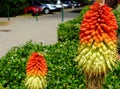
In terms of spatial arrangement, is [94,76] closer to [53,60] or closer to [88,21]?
[88,21]

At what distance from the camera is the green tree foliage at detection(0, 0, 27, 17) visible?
3831 centimetres

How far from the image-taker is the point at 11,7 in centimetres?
3916

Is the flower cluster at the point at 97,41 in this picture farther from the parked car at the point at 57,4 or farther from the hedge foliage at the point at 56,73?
the parked car at the point at 57,4

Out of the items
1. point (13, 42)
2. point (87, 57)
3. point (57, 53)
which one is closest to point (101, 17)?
point (87, 57)

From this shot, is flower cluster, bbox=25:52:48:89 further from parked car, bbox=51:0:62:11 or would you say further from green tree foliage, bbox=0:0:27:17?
parked car, bbox=51:0:62:11

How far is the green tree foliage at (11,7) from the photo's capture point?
38.3 m

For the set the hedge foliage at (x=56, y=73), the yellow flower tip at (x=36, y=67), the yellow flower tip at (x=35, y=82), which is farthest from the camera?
the hedge foliage at (x=56, y=73)

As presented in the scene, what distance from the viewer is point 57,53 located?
10.0 m

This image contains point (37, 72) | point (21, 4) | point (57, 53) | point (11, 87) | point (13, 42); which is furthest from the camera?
point (21, 4)

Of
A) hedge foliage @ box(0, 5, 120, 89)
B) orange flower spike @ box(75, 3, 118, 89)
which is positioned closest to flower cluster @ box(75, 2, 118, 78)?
orange flower spike @ box(75, 3, 118, 89)

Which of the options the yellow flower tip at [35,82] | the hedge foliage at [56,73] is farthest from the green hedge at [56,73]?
the yellow flower tip at [35,82]

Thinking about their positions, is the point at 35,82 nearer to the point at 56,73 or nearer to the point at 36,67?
the point at 36,67

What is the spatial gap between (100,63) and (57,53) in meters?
7.31

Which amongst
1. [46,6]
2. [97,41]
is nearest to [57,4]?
[46,6]
